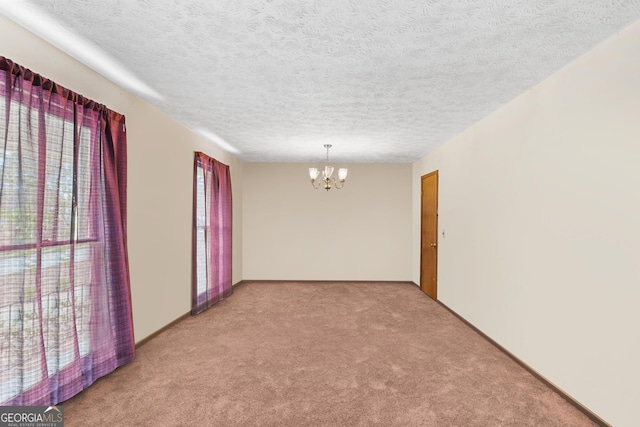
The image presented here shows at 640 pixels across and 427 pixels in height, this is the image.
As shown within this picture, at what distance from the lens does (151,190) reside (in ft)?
11.4

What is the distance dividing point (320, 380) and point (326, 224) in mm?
4401

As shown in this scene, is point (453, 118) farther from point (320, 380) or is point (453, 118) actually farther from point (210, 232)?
point (210, 232)

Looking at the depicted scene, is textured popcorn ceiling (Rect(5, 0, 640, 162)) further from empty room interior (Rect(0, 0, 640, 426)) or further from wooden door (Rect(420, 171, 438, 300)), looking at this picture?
wooden door (Rect(420, 171, 438, 300))

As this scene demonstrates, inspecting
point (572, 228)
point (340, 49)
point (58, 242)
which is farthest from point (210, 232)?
point (572, 228)

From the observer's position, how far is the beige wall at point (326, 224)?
686cm

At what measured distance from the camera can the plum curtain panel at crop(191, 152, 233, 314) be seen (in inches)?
177

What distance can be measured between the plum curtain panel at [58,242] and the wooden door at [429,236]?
4527 millimetres

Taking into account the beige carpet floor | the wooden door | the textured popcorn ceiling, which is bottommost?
the beige carpet floor

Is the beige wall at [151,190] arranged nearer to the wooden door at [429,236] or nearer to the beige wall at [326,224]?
the beige wall at [326,224]

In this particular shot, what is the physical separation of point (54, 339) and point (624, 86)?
4.06 metres

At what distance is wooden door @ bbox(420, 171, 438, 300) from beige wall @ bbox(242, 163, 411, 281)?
755 millimetres

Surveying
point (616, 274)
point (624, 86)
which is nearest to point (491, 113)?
point (624, 86)

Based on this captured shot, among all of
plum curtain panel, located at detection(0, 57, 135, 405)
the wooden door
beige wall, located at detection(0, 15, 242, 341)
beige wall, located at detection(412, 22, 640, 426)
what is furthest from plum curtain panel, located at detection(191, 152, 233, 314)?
beige wall, located at detection(412, 22, 640, 426)

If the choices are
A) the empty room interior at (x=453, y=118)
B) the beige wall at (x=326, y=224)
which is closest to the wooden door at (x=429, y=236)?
the empty room interior at (x=453, y=118)
